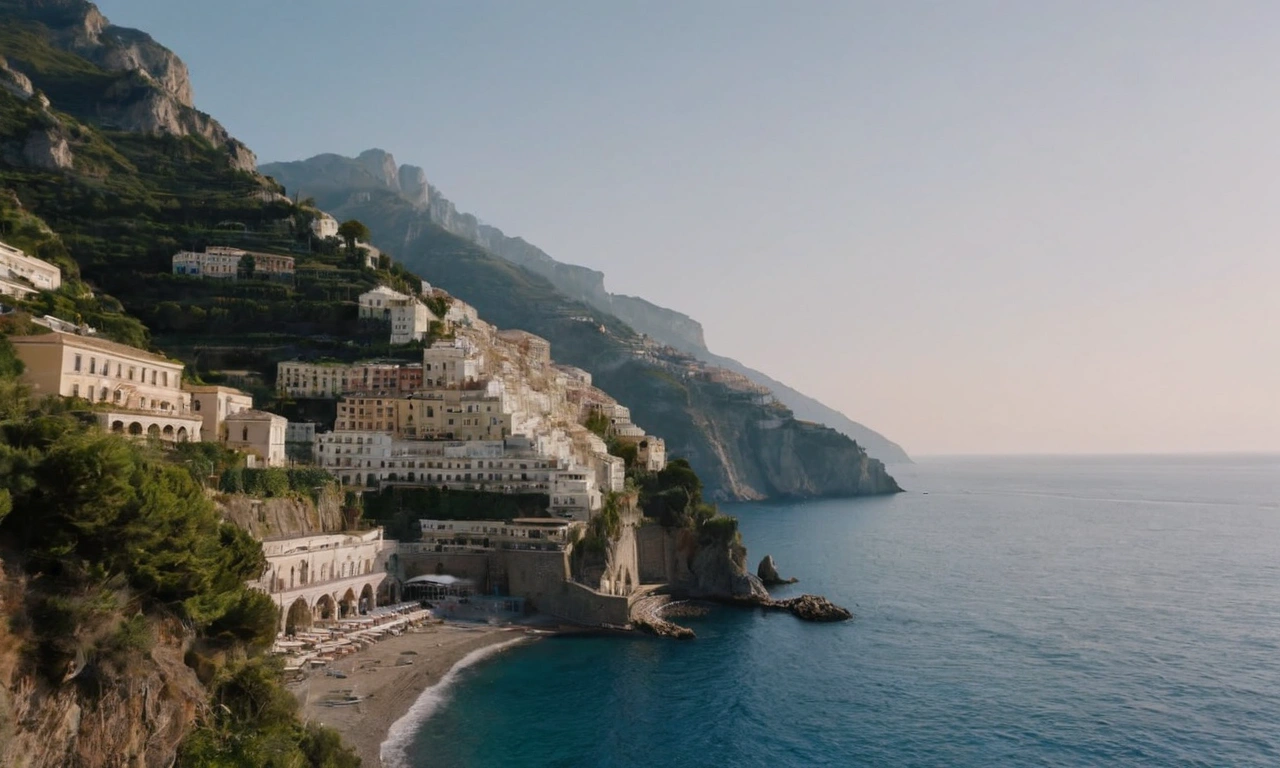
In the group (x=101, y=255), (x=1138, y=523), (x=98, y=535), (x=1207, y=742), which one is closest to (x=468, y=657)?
(x=98, y=535)

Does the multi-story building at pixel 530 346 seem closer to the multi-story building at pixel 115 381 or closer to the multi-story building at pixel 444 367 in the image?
the multi-story building at pixel 444 367

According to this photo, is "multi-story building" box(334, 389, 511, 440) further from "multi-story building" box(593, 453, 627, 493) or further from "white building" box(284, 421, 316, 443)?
"multi-story building" box(593, 453, 627, 493)

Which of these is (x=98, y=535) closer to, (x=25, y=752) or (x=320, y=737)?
(x=25, y=752)

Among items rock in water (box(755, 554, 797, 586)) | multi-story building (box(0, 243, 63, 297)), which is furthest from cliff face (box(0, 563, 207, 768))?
rock in water (box(755, 554, 797, 586))

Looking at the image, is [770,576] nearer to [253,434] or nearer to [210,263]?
[253,434]

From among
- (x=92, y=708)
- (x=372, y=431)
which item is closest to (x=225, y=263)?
(x=372, y=431)
